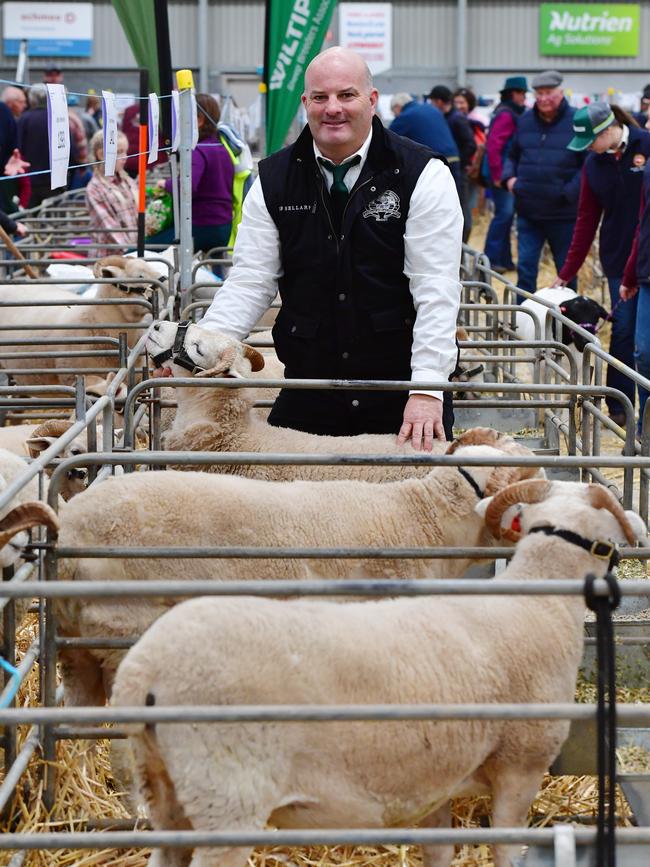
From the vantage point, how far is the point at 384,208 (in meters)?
4.05

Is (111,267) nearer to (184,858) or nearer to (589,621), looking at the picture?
(589,621)

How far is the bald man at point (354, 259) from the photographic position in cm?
395

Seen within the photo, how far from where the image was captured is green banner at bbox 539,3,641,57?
94.9 feet

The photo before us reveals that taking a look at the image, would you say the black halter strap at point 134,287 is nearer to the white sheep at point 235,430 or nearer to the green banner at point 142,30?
the green banner at point 142,30

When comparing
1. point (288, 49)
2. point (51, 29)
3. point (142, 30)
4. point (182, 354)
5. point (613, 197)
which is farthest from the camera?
Result: point (51, 29)

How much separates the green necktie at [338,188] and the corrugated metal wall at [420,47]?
2569 cm

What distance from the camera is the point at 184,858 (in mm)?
2762

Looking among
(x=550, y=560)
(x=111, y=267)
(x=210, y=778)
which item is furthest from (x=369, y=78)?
(x=111, y=267)

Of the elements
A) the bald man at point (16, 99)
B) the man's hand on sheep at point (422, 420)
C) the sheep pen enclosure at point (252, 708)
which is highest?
the bald man at point (16, 99)

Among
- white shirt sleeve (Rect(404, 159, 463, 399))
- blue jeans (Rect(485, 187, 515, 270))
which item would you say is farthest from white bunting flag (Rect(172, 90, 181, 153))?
blue jeans (Rect(485, 187, 515, 270))

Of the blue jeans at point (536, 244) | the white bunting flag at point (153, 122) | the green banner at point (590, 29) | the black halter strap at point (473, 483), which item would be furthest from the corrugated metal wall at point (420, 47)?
the black halter strap at point (473, 483)

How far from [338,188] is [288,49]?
4.97m

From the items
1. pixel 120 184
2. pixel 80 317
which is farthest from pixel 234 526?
pixel 120 184

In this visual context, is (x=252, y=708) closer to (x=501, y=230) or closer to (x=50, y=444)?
(x=50, y=444)
